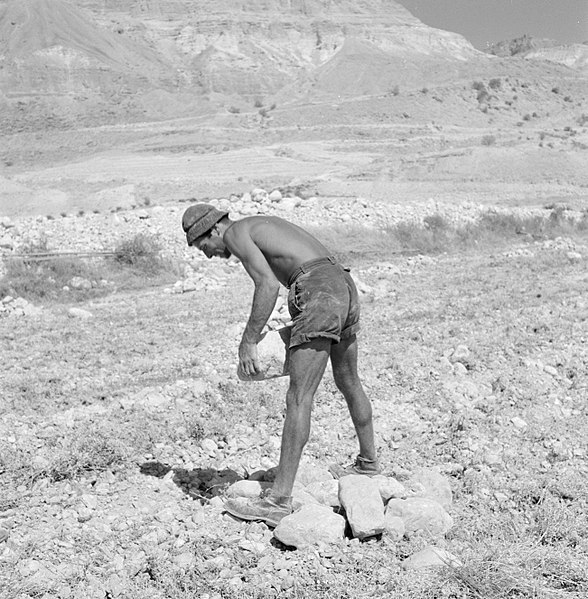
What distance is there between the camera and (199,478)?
13.0 ft

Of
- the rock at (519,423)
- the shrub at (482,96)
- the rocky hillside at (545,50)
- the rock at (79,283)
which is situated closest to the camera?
the rock at (519,423)

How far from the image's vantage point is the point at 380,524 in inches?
126

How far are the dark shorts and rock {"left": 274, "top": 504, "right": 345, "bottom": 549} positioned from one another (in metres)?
0.76

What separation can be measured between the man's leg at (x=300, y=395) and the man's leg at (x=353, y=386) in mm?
268

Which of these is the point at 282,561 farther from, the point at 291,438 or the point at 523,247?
the point at 523,247

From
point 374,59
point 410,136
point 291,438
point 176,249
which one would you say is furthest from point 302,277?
point 374,59

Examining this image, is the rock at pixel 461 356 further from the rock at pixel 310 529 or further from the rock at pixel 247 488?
the rock at pixel 310 529

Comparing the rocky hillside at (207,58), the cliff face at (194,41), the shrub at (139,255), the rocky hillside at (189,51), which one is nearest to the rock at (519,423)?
the shrub at (139,255)

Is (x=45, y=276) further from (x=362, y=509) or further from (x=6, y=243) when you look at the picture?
(x=362, y=509)

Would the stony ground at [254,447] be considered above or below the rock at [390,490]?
below

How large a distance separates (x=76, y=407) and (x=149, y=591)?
2.42m

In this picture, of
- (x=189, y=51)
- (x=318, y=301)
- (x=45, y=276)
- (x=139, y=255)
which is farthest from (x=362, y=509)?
(x=189, y=51)

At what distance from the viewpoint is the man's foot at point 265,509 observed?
3326 mm

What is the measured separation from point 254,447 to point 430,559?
1.65 meters
